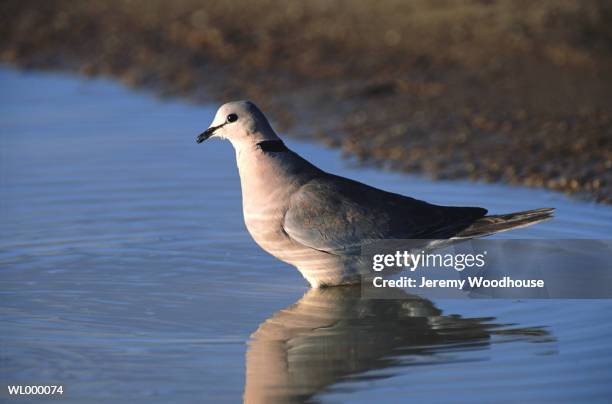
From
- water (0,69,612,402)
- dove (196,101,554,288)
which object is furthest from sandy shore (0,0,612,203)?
dove (196,101,554,288)

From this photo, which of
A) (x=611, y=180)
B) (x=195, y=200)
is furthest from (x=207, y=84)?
(x=611, y=180)

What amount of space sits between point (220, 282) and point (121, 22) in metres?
7.85

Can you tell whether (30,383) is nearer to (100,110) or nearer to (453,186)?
(453,186)

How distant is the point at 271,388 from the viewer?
15.5 ft

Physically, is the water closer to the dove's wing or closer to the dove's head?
the dove's wing

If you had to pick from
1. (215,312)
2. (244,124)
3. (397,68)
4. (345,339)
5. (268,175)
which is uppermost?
(397,68)

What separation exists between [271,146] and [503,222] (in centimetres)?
129

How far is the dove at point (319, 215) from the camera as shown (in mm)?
6164

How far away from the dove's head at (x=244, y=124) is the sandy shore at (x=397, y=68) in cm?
251

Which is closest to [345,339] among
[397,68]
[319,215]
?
[319,215]

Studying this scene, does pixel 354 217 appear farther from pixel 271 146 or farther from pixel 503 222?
pixel 503 222

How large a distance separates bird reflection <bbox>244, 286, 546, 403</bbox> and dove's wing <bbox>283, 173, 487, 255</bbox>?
0.30m

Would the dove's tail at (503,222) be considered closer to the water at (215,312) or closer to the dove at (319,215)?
the dove at (319,215)

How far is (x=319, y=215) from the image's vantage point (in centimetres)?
620
